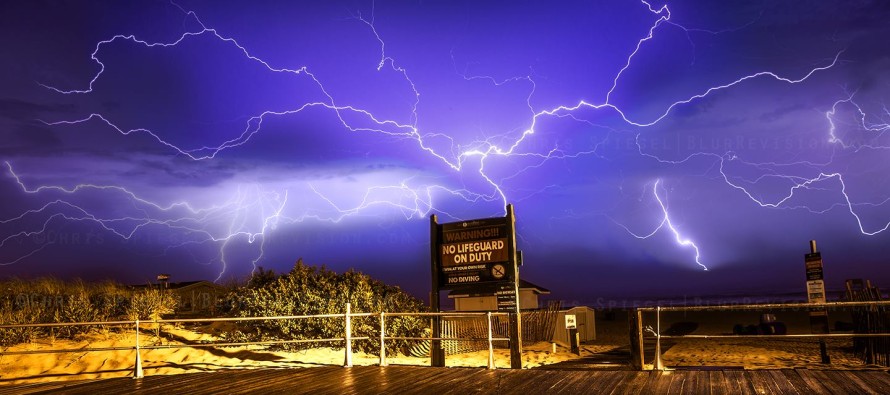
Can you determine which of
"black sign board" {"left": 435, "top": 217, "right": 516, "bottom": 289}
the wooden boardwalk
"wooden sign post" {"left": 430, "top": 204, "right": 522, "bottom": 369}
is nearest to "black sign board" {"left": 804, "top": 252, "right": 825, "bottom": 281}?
the wooden boardwalk

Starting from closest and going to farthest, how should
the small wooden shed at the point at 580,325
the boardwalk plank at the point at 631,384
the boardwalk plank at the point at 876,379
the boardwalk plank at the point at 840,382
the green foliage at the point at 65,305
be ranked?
the boardwalk plank at the point at 840,382 → the boardwalk plank at the point at 876,379 → the boardwalk plank at the point at 631,384 → the green foliage at the point at 65,305 → the small wooden shed at the point at 580,325

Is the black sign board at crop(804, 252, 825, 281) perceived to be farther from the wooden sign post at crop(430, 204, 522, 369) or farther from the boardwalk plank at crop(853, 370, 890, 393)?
the wooden sign post at crop(430, 204, 522, 369)

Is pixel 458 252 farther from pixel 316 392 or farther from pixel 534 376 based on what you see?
pixel 316 392

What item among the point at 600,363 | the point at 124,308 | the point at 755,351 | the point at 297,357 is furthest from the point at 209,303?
the point at 755,351

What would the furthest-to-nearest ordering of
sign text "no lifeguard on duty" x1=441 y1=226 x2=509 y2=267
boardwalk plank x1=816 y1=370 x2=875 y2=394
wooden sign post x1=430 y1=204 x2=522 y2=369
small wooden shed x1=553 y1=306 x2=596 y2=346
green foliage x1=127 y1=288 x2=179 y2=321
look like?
small wooden shed x1=553 y1=306 x2=596 y2=346
green foliage x1=127 y1=288 x2=179 y2=321
sign text "no lifeguard on duty" x1=441 y1=226 x2=509 y2=267
wooden sign post x1=430 y1=204 x2=522 y2=369
boardwalk plank x1=816 y1=370 x2=875 y2=394

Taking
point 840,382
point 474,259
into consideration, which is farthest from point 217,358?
point 840,382

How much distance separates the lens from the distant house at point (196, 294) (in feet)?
83.0

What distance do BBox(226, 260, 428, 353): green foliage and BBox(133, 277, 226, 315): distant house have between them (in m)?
7.45

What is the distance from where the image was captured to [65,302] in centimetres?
1656

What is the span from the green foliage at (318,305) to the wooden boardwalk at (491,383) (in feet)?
20.7

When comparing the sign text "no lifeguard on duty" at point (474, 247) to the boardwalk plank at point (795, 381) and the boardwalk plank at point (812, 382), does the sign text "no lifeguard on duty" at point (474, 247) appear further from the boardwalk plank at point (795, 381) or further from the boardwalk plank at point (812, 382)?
the boardwalk plank at point (812, 382)

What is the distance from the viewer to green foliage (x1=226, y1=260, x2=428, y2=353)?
15578mm

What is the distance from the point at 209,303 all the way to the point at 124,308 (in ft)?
32.5

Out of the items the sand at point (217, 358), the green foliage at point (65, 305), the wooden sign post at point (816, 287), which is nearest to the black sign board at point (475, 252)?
the sand at point (217, 358)
